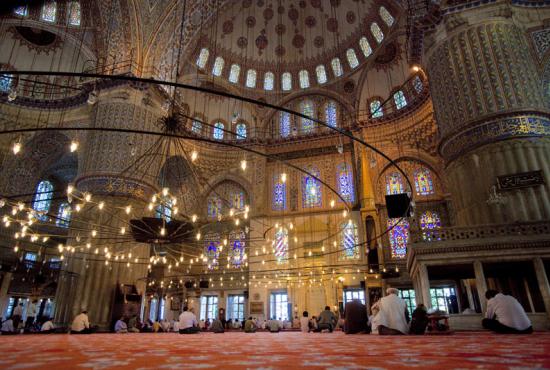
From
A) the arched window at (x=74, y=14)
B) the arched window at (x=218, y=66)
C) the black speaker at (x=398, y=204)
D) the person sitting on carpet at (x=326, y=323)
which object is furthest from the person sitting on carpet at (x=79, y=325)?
the arched window at (x=218, y=66)

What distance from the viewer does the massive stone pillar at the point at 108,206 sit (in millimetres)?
11531

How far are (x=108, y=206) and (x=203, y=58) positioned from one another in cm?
986

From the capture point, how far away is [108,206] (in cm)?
1220

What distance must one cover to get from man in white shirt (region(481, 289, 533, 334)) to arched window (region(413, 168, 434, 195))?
35.3 ft

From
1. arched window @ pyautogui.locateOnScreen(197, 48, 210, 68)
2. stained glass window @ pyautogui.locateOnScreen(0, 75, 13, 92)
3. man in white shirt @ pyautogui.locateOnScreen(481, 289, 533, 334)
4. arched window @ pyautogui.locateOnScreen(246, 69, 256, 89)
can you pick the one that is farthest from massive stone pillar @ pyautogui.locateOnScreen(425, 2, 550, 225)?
stained glass window @ pyautogui.locateOnScreen(0, 75, 13, 92)

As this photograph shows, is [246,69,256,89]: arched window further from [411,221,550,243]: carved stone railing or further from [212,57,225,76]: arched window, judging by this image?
[411,221,550,243]: carved stone railing

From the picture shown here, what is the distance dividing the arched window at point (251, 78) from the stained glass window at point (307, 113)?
2.99m

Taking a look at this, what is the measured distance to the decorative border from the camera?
29.3 feet

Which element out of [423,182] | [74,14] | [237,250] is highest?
[74,14]

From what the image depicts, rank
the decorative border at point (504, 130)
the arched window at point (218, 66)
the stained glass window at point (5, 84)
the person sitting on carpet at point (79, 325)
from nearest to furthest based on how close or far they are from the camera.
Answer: the decorative border at point (504, 130) < the person sitting on carpet at point (79, 325) < the stained glass window at point (5, 84) < the arched window at point (218, 66)

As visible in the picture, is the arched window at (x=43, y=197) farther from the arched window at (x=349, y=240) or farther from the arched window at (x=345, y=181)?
the arched window at (x=349, y=240)

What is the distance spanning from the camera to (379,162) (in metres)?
16.2

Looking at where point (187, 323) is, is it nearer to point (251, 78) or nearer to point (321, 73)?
point (251, 78)

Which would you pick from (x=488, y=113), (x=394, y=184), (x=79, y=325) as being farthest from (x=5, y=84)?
(x=488, y=113)
